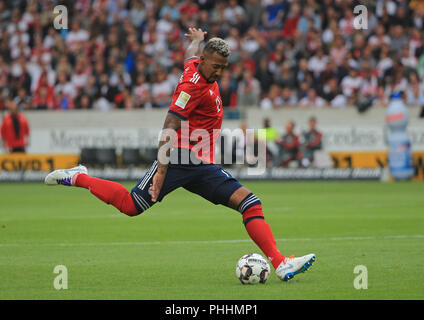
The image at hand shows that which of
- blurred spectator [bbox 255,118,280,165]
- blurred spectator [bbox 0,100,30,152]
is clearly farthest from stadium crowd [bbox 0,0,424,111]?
blurred spectator [bbox 0,100,30,152]

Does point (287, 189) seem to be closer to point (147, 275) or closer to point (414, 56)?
point (414, 56)

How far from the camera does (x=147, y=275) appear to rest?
8.72 m

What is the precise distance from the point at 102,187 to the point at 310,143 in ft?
55.3

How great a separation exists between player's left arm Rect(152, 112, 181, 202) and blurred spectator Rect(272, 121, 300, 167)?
17368mm

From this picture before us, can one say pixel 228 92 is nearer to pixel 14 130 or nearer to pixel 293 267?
pixel 14 130

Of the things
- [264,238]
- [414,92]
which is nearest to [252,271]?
[264,238]

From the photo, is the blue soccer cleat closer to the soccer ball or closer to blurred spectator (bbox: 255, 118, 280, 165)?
the soccer ball

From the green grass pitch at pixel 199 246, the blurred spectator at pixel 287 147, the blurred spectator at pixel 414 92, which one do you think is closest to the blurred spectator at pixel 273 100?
the blurred spectator at pixel 287 147

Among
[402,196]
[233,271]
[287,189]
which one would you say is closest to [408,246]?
[233,271]

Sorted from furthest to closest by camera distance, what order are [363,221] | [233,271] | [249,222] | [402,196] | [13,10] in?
[13,10] → [402,196] → [363,221] → [233,271] → [249,222]

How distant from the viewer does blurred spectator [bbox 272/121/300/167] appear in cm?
2573

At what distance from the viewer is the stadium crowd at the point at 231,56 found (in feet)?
86.0

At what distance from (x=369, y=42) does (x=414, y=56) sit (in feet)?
4.80

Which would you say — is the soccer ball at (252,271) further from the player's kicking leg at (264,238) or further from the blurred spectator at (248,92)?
the blurred spectator at (248,92)
